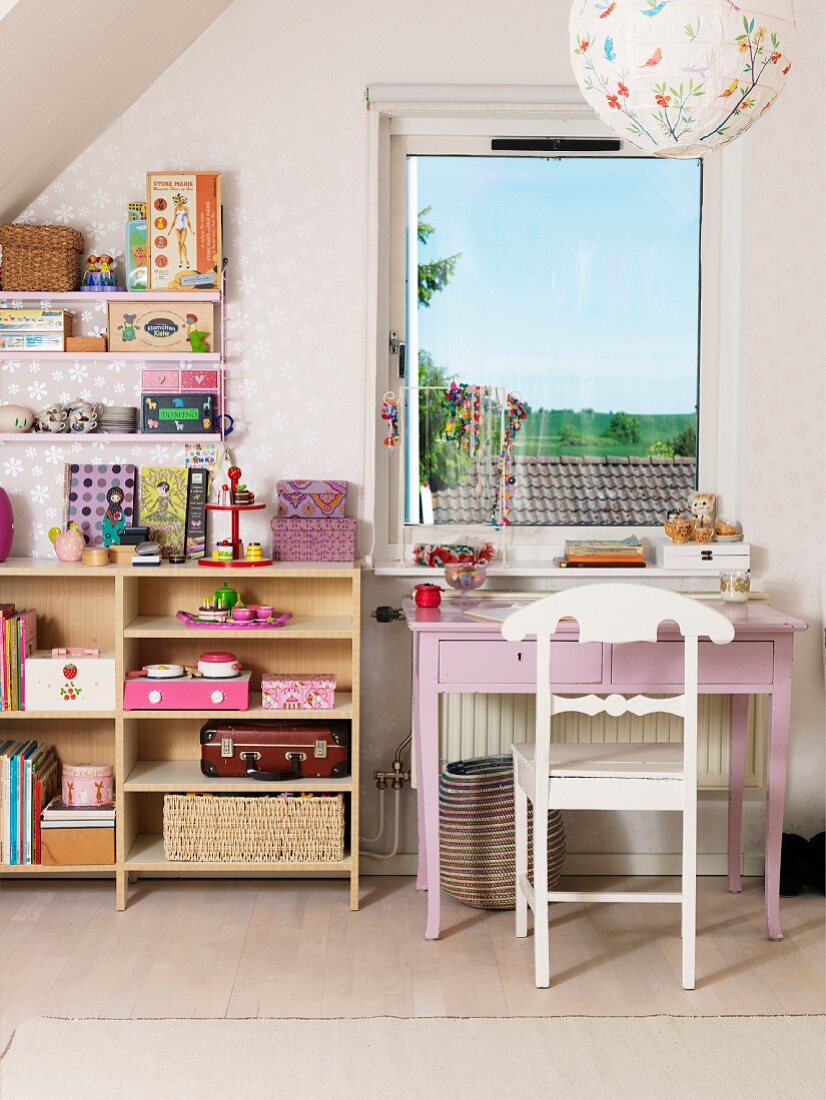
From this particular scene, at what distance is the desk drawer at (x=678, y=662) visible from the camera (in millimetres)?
2947

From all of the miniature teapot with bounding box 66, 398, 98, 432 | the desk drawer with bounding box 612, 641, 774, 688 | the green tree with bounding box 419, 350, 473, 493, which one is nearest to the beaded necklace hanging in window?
the green tree with bounding box 419, 350, 473, 493

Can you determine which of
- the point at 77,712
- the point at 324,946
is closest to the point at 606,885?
the point at 324,946

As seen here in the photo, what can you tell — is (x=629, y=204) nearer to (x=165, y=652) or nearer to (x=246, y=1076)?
(x=165, y=652)

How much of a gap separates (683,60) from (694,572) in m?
1.89

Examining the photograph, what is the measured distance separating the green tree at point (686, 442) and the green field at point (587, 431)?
0.04 ft

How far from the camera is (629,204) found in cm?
356

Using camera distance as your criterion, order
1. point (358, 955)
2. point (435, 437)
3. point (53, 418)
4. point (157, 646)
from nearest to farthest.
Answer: point (358, 955) < point (53, 418) < point (157, 646) < point (435, 437)

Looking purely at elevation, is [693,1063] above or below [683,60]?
below

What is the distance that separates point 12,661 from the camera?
10.4 feet

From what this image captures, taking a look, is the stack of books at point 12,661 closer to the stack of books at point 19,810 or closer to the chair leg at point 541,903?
the stack of books at point 19,810

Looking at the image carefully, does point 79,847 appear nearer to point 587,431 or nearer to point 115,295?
point 115,295

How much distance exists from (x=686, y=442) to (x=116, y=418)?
1.64 m

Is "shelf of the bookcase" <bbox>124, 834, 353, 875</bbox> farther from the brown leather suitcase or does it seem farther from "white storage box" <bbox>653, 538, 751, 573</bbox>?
"white storage box" <bbox>653, 538, 751, 573</bbox>

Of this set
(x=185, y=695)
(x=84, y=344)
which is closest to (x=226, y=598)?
(x=185, y=695)
